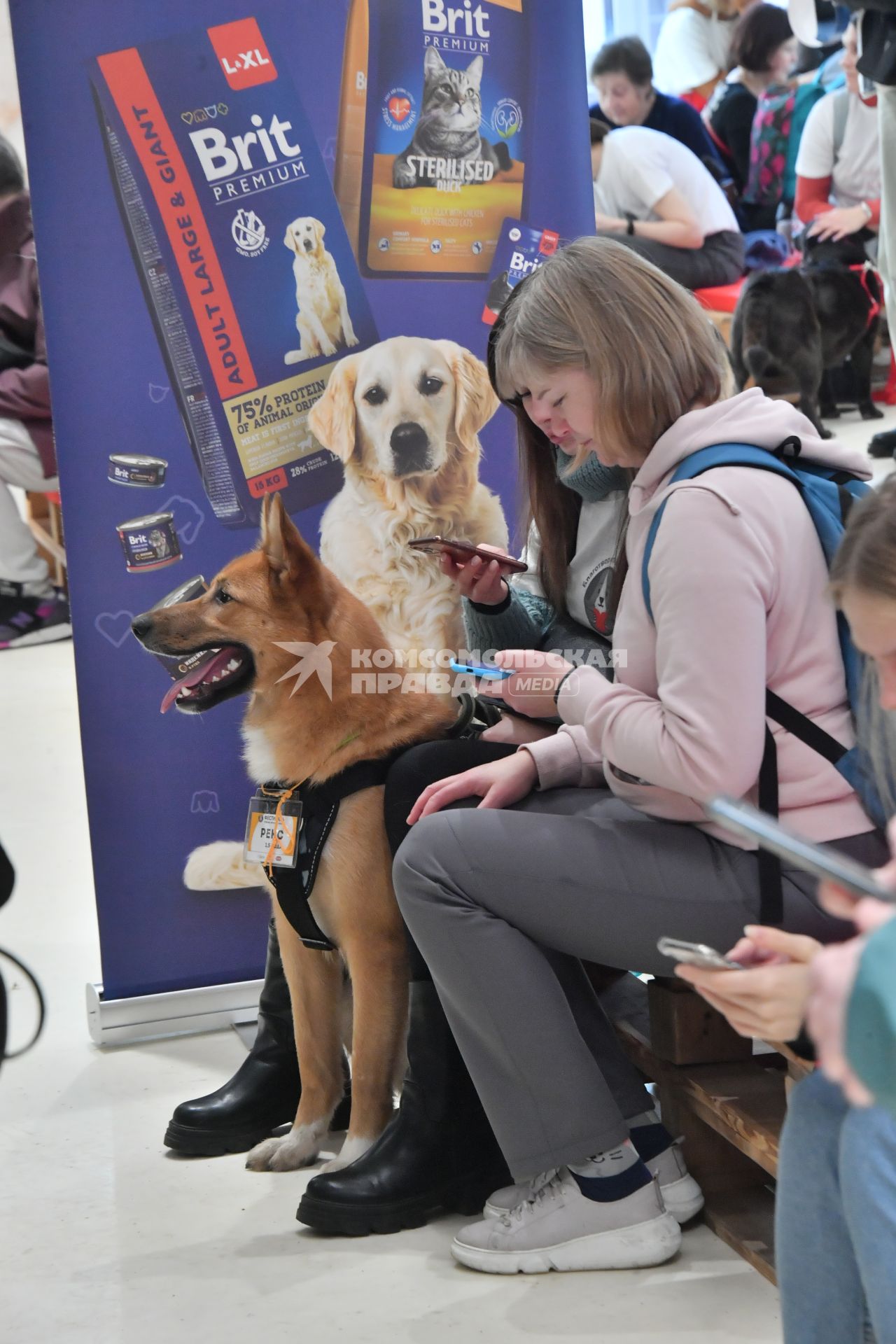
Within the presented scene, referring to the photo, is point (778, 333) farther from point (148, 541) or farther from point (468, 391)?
point (148, 541)

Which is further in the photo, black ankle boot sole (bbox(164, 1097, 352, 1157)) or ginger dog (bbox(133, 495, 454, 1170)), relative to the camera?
black ankle boot sole (bbox(164, 1097, 352, 1157))

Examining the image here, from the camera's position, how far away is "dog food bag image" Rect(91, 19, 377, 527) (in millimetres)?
2375

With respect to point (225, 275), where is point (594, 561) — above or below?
below

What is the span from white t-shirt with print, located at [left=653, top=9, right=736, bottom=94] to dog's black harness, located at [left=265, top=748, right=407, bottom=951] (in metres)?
6.66

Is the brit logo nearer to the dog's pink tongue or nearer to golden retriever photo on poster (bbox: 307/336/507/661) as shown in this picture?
golden retriever photo on poster (bbox: 307/336/507/661)

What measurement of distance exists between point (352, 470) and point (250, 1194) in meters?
1.25

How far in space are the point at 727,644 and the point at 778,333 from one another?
4.04m

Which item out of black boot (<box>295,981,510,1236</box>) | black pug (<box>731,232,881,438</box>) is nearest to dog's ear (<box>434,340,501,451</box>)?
black boot (<box>295,981,510,1236</box>)

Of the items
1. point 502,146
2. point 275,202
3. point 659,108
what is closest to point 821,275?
point 659,108

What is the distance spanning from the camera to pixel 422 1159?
1931mm

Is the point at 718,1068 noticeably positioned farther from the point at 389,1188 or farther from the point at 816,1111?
the point at 816,1111

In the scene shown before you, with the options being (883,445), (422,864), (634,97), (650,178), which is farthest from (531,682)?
(634,97)

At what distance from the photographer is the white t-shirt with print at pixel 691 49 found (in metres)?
7.76

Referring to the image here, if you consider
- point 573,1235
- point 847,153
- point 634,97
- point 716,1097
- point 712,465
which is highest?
point 634,97
